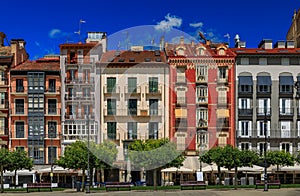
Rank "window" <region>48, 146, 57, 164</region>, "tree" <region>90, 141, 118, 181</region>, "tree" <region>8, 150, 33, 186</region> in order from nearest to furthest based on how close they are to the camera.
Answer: "tree" <region>8, 150, 33, 186</region> → "tree" <region>90, 141, 118, 181</region> → "window" <region>48, 146, 57, 164</region>

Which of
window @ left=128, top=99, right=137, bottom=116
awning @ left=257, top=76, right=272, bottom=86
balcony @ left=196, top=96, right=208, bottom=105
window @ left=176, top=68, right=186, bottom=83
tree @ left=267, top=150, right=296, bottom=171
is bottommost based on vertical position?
tree @ left=267, top=150, right=296, bottom=171

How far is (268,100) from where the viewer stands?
67.4 meters

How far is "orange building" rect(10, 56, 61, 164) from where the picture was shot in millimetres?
66688

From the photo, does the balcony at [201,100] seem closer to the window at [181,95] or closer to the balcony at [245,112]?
the window at [181,95]

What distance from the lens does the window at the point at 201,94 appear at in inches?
2657

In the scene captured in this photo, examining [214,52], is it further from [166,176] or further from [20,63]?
[20,63]

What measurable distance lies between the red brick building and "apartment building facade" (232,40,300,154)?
49.1 inches

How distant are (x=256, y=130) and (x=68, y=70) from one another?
2405 centimetres

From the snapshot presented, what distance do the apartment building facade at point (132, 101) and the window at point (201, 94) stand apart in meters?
3.78

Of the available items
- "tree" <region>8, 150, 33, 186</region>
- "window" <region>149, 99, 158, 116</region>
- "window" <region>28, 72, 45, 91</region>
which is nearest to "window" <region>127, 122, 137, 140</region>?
"window" <region>149, 99, 158, 116</region>

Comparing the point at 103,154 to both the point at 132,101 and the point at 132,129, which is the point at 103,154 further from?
the point at 132,101

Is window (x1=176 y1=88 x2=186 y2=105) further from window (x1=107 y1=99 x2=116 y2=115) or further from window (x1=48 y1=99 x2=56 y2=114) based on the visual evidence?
window (x1=48 y1=99 x2=56 y2=114)

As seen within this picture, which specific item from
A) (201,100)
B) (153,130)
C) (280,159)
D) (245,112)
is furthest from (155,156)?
(245,112)

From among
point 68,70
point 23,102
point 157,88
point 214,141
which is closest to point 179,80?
point 157,88
